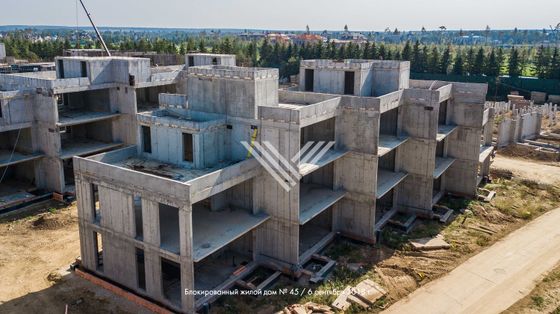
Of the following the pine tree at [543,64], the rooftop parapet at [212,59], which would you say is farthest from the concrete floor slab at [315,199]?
the pine tree at [543,64]

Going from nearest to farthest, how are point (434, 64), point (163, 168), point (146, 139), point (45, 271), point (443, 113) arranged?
point (163, 168), point (45, 271), point (146, 139), point (443, 113), point (434, 64)

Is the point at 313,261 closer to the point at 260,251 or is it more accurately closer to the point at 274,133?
the point at 260,251

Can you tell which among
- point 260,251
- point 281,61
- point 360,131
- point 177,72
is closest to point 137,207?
point 260,251

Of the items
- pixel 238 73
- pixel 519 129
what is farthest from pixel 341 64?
pixel 519 129

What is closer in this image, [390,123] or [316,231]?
[316,231]

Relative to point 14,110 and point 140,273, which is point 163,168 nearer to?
point 140,273
